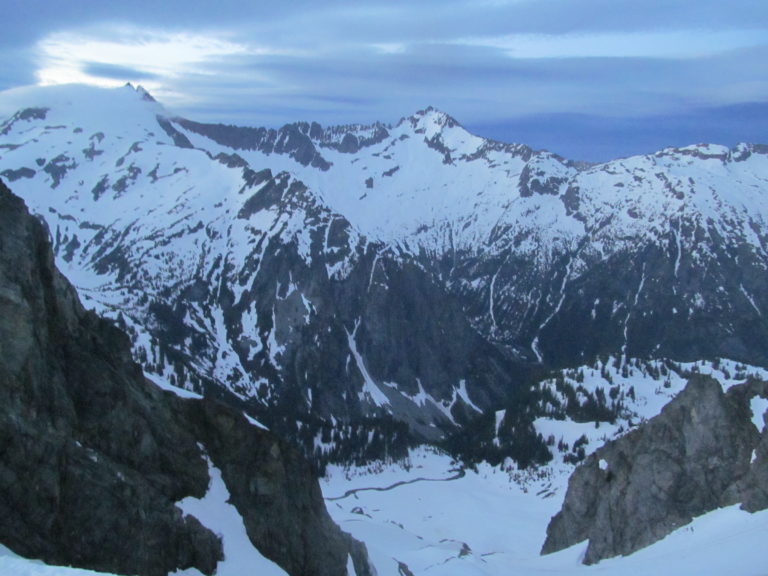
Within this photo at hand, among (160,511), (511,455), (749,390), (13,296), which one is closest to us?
(13,296)

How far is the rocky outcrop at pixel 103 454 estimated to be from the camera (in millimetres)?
34500

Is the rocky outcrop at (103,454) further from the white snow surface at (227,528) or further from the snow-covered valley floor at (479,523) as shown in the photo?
the snow-covered valley floor at (479,523)

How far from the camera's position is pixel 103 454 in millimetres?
38844

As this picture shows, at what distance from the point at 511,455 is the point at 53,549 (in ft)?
492

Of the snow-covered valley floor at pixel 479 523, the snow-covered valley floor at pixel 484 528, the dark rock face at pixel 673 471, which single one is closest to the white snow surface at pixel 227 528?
the snow-covered valley floor at pixel 479 523

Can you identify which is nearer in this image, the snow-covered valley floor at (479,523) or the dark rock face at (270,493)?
the snow-covered valley floor at (479,523)

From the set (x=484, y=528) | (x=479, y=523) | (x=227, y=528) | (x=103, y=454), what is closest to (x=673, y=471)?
(x=227, y=528)

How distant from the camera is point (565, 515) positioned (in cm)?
7725

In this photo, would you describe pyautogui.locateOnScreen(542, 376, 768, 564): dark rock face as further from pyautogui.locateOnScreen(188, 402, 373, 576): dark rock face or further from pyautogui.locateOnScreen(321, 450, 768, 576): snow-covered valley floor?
pyautogui.locateOnScreen(188, 402, 373, 576): dark rock face

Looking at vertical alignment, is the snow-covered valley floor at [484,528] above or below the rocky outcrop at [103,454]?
below

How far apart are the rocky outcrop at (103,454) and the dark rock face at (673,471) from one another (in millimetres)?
23786

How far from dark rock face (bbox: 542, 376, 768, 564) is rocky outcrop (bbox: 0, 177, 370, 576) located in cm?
2379

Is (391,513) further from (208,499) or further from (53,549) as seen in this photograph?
(53,549)

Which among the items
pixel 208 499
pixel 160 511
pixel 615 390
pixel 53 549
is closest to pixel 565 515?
Answer: pixel 208 499
